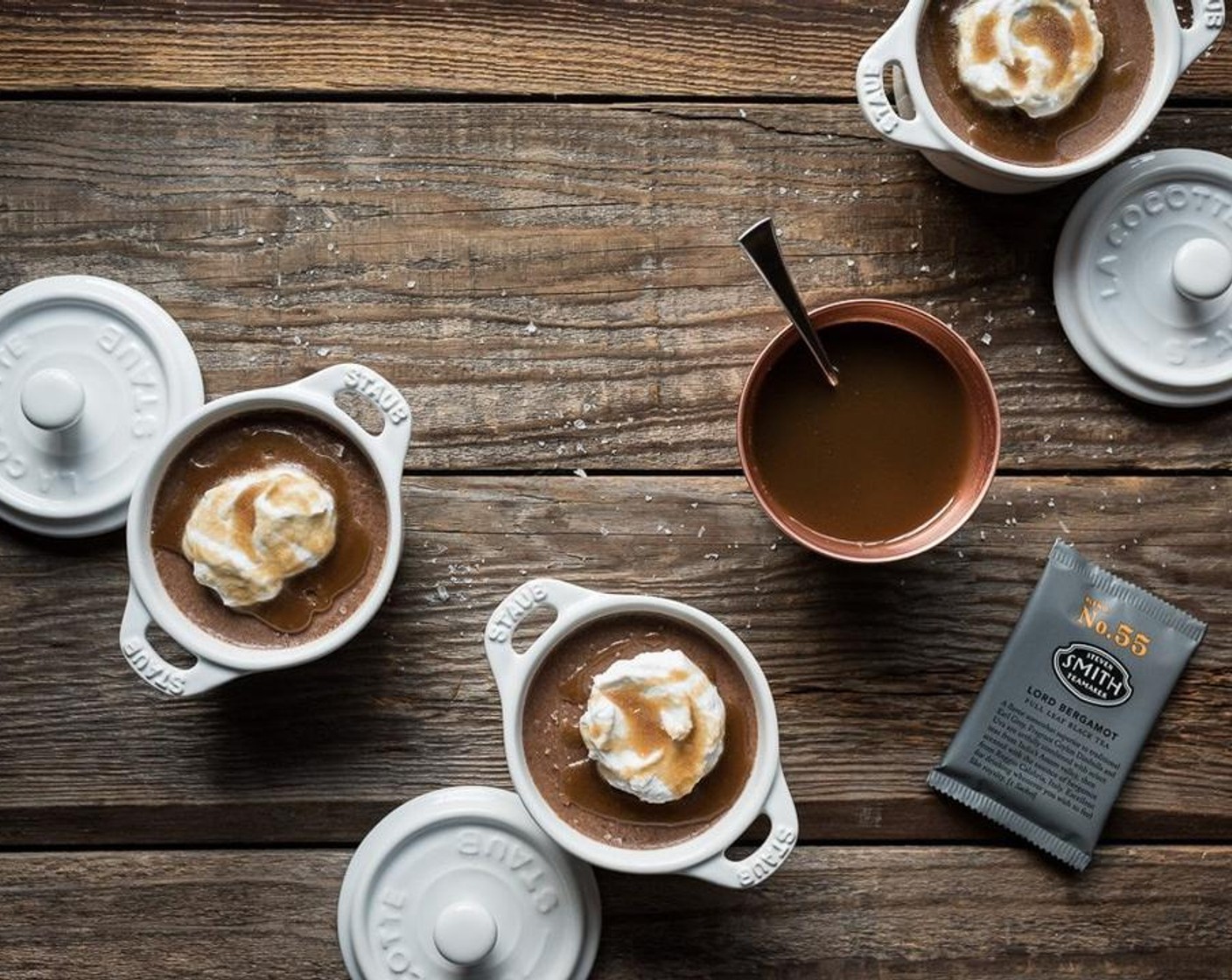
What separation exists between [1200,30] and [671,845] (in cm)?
98

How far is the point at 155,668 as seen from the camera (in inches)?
51.9

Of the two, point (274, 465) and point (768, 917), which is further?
point (768, 917)

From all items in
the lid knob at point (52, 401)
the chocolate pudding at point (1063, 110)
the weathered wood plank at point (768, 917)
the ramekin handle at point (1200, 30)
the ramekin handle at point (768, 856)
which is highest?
the ramekin handle at point (1200, 30)

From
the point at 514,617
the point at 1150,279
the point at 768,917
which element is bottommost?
the point at 768,917

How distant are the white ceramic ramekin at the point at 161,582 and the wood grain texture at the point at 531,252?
0.44 ft

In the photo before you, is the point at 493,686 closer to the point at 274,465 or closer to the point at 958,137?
the point at 274,465

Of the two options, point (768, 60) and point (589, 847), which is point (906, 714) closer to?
point (589, 847)

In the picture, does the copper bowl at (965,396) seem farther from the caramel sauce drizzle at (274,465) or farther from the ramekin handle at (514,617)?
the caramel sauce drizzle at (274,465)

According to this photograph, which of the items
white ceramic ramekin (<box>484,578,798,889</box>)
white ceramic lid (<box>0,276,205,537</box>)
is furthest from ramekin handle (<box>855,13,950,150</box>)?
white ceramic lid (<box>0,276,205,537</box>)

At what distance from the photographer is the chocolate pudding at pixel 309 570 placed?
1.35 metres

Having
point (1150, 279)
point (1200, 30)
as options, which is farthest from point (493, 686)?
point (1200, 30)

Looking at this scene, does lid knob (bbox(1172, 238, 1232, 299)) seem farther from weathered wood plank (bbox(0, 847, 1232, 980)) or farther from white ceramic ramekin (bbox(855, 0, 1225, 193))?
weathered wood plank (bbox(0, 847, 1232, 980))

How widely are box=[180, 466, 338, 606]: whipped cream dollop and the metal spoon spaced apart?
494 millimetres

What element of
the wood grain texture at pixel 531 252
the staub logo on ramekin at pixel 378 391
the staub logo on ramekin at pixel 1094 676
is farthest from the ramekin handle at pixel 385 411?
the staub logo on ramekin at pixel 1094 676
